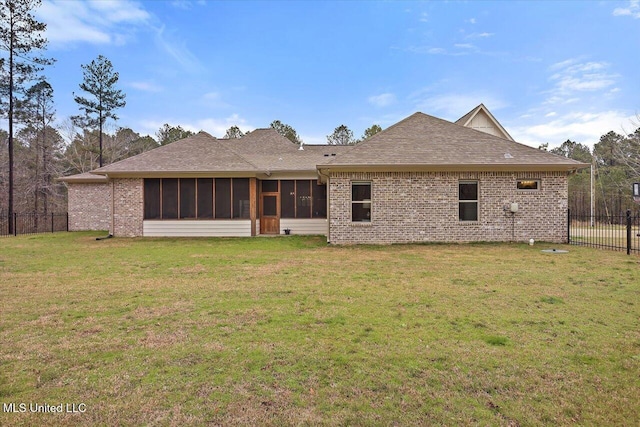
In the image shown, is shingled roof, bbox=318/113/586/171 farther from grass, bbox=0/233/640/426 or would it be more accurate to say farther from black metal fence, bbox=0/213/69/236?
black metal fence, bbox=0/213/69/236

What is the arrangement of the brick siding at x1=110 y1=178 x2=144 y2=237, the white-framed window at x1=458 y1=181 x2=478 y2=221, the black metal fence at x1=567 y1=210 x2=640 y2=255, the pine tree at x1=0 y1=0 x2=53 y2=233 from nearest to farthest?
1. the black metal fence at x1=567 y1=210 x2=640 y2=255
2. the white-framed window at x1=458 y1=181 x2=478 y2=221
3. the brick siding at x1=110 y1=178 x2=144 y2=237
4. the pine tree at x1=0 y1=0 x2=53 y2=233

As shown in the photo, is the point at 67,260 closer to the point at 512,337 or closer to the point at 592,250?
the point at 512,337

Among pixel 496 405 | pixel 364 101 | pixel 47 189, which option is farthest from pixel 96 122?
pixel 496 405

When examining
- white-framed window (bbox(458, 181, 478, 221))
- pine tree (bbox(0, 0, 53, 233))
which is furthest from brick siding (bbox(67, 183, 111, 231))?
white-framed window (bbox(458, 181, 478, 221))

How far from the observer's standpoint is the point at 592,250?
378 inches

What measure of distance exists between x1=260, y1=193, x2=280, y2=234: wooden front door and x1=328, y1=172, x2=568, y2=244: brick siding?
455cm

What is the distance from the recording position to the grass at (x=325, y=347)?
218 centimetres

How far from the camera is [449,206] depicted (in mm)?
11453

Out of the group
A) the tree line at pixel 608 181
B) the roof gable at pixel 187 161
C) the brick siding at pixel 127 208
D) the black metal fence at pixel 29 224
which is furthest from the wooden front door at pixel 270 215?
the tree line at pixel 608 181

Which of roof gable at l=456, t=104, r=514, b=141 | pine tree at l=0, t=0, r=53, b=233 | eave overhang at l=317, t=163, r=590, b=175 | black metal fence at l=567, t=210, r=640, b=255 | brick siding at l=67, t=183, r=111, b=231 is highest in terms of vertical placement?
pine tree at l=0, t=0, r=53, b=233

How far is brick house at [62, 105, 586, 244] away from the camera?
1135 centimetres

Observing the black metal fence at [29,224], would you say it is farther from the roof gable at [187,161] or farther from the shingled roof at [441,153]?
the shingled roof at [441,153]

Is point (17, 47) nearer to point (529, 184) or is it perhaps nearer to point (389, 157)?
point (389, 157)

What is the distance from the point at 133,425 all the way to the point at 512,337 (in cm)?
351
